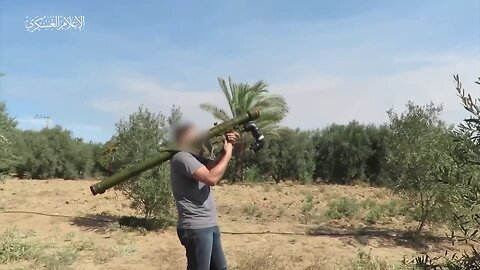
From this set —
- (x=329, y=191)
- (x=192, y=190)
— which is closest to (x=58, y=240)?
(x=192, y=190)

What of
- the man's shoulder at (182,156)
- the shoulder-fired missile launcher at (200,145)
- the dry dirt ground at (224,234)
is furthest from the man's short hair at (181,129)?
the dry dirt ground at (224,234)

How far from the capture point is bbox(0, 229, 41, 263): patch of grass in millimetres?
7246

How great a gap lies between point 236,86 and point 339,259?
12.7 meters

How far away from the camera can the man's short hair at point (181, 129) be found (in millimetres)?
4051

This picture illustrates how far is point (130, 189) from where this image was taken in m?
9.71

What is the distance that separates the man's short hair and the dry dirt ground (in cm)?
343

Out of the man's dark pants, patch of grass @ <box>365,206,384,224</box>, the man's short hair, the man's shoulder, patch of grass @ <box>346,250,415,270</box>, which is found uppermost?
the man's short hair

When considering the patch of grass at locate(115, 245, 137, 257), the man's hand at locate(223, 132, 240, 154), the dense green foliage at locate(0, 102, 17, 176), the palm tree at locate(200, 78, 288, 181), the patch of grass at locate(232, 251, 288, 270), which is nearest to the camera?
the man's hand at locate(223, 132, 240, 154)

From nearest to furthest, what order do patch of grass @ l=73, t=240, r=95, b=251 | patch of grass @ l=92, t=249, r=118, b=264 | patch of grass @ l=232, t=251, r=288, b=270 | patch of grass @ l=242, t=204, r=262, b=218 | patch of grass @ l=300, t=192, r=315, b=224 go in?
patch of grass @ l=232, t=251, r=288, b=270, patch of grass @ l=92, t=249, r=118, b=264, patch of grass @ l=73, t=240, r=95, b=251, patch of grass @ l=300, t=192, r=315, b=224, patch of grass @ l=242, t=204, r=262, b=218

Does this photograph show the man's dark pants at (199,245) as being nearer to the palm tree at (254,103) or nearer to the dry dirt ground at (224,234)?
the dry dirt ground at (224,234)

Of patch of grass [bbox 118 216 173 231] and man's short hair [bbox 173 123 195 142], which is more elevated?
man's short hair [bbox 173 123 195 142]

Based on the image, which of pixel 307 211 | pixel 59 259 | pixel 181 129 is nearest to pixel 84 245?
pixel 59 259

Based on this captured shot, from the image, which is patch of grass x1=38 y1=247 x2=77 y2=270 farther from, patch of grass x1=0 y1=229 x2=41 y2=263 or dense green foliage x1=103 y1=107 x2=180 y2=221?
dense green foliage x1=103 y1=107 x2=180 y2=221

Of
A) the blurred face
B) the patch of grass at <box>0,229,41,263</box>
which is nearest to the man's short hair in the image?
the blurred face
